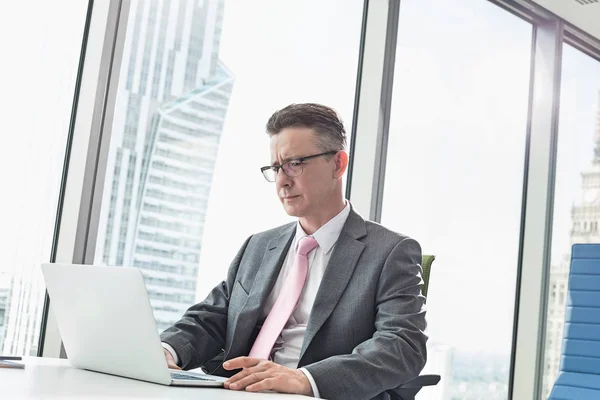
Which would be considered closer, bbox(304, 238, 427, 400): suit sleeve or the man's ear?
bbox(304, 238, 427, 400): suit sleeve

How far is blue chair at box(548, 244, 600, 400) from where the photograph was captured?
265 centimetres

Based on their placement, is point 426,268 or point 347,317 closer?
point 347,317

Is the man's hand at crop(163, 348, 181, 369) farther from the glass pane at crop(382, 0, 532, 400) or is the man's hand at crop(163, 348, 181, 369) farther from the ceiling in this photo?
the ceiling

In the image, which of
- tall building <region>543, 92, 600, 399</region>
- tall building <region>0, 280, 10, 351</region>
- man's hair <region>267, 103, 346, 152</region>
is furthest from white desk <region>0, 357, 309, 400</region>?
tall building <region>543, 92, 600, 399</region>

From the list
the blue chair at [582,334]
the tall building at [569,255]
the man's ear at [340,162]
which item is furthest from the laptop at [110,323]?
the tall building at [569,255]

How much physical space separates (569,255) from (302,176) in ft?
10.6

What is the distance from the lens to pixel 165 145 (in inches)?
119

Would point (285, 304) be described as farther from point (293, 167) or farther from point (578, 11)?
point (578, 11)

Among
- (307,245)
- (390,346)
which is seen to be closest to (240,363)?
(390,346)

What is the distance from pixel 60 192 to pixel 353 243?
1.30 meters

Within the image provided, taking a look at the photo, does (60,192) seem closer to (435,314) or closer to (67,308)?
(67,308)

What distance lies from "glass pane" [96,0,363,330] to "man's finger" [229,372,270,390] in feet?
5.13

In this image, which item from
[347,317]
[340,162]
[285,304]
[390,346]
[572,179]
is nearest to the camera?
[390,346]

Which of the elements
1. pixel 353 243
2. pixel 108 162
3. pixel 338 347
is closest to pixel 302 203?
pixel 353 243
